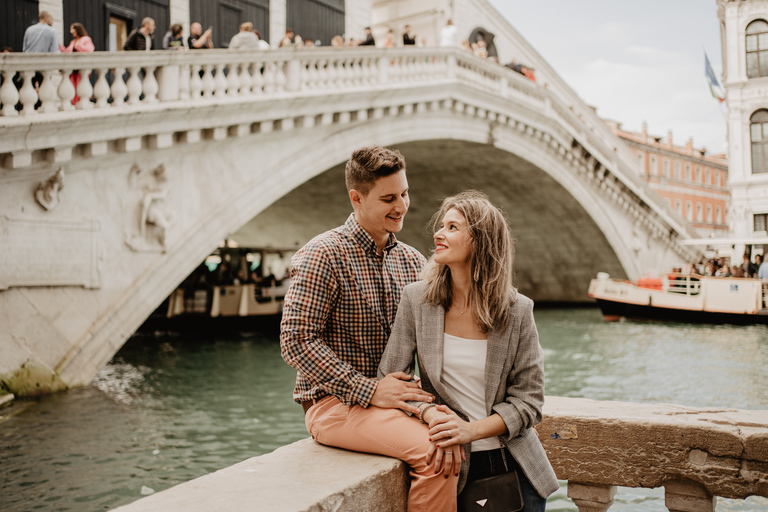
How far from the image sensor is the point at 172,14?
8859 millimetres

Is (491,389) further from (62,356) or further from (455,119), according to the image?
(455,119)

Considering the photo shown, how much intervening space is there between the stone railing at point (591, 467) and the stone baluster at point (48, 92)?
16.3ft

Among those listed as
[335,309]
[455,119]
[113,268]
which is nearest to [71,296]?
[113,268]

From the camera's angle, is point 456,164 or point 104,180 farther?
point 456,164

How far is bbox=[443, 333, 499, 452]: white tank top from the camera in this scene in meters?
1.68

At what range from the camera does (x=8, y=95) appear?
544 cm

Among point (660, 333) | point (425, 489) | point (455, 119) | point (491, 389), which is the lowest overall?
point (660, 333)

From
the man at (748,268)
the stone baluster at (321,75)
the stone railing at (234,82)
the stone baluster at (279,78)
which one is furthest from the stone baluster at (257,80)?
the man at (748,268)

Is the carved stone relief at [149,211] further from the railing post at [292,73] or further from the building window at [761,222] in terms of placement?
the building window at [761,222]

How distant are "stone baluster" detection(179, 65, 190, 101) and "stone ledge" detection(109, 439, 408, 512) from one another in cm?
581

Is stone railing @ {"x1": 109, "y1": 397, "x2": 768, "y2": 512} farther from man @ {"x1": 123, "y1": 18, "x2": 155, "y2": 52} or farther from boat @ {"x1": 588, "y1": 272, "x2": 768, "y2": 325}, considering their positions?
boat @ {"x1": 588, "y1": 272, "x2": 768, "y2": 325}

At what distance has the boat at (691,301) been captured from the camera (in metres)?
12.9

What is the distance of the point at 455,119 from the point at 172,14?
15.3 feet

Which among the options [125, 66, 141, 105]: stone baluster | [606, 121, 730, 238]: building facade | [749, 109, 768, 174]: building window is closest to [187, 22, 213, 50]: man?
[125, 66, 141, 105]: stone baluster
